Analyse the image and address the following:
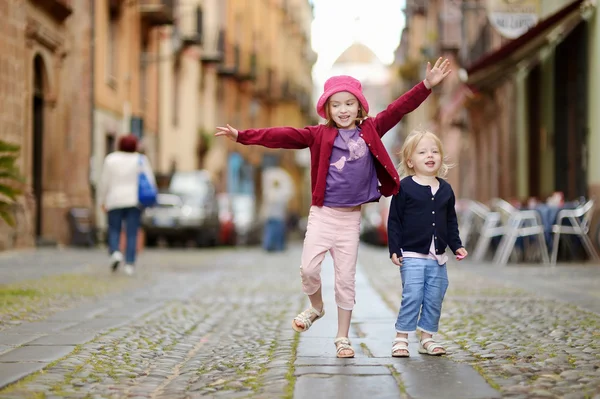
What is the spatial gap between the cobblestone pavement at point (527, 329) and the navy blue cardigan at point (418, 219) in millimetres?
606

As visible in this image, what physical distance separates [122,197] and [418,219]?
7.66 meters

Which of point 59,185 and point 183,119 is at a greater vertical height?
point 183,119

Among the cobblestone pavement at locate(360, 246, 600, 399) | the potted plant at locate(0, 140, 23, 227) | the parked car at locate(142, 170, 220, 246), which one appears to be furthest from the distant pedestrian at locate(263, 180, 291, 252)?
the potted plant at locate(0, 140, 23, 227)

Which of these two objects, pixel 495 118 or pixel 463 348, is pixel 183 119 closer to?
pixel 495 118

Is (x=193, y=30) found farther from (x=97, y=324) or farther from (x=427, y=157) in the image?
(x=427, y=157)

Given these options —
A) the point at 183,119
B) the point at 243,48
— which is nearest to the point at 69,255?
the point at 183,119

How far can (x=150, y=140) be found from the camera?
30.5 m

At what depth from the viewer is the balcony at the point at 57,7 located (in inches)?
760

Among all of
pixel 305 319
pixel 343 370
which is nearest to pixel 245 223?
pixel 305 319

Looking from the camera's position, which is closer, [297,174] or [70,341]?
[70,341]

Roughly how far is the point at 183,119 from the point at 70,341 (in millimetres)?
29743

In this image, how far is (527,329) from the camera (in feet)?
21.7

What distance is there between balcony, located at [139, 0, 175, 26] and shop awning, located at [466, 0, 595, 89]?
12.0 meters

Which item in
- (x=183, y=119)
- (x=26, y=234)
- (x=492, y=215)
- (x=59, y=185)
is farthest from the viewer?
(x=183, y=119)
